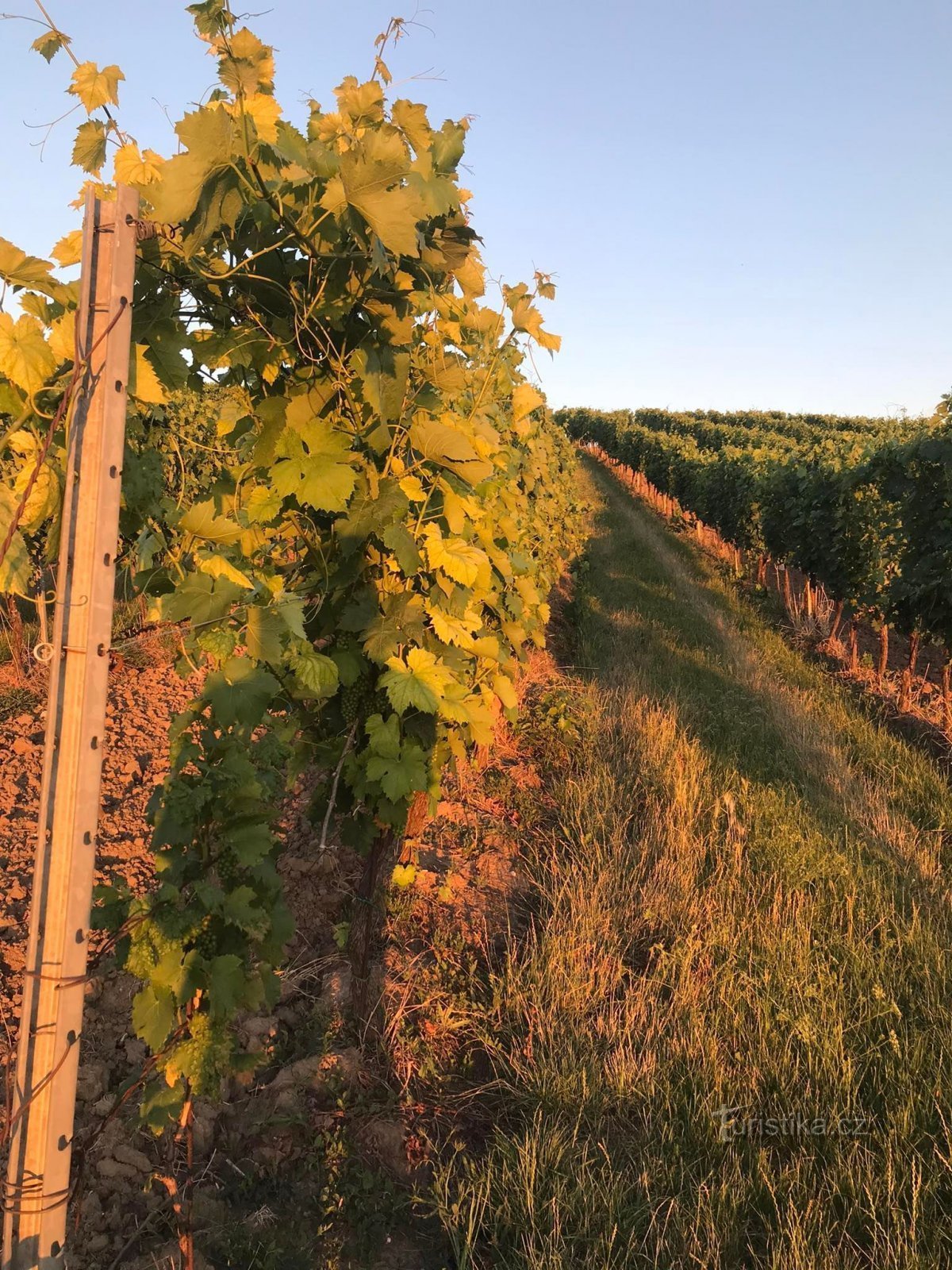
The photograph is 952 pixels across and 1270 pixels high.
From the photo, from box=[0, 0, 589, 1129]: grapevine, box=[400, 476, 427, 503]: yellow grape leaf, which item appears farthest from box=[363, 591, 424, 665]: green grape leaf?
box=[400, 476, 427, 503]: yellow grape leaf

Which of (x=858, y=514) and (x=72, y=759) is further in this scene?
(x=858, y=514)

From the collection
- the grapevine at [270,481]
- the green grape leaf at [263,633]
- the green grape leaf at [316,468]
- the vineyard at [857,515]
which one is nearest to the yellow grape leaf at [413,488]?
the grapevine at [270,481]

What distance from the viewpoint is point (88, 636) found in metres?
1.40

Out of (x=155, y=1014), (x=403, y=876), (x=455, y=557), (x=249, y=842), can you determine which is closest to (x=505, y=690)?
(x=403, y=876)

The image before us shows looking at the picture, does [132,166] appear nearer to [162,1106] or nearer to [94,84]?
[94,84]

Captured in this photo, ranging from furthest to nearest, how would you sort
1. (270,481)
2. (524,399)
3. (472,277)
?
1. (524,399)
2. (472,277)
3. (270,481)

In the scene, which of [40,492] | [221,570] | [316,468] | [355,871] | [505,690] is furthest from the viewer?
[355,871]

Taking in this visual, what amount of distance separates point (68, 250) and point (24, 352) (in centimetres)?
53

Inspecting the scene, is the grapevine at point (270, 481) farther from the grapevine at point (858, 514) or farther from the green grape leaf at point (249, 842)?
the grapevine at point (858, 514)

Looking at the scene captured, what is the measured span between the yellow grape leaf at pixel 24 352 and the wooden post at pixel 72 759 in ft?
0.30

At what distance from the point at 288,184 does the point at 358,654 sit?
1.45 metres

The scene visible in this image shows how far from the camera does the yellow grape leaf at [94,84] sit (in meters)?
1.57

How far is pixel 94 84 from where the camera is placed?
5.15 feet

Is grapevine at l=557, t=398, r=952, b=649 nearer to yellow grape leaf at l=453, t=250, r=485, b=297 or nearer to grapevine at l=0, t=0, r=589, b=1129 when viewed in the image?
yellow grape leaf at l=453, t=250, r=485, b=297
